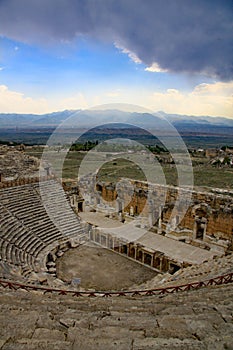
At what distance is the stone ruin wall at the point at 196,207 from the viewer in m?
15.2

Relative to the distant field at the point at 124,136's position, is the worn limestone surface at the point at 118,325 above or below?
above

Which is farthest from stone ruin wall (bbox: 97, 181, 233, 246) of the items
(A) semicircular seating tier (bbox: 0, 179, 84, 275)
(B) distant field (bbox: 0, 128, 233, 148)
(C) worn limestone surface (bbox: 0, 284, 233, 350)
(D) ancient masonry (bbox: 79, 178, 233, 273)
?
(B) distant field (bbox: 0, 128, 233, 148)

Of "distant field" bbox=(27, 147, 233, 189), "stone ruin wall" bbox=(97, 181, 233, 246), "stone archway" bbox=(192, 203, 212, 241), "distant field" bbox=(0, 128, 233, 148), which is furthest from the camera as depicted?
"distant field" bbox=(0, 128, 233, 148)

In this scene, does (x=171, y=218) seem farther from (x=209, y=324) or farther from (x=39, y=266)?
(x=209, y=324)

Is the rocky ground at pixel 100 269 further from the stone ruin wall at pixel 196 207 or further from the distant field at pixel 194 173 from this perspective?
the distant field at pixel 194 173

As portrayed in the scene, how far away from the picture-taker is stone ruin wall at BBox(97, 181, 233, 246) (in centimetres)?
1517

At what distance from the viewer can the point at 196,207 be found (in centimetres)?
1619

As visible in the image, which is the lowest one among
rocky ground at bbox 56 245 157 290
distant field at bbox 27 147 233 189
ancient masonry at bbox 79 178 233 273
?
distant field at bbox 27 147 233 189

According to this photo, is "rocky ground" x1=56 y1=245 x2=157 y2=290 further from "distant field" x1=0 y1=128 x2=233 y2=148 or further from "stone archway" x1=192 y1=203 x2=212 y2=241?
"distant field" x1=0 y1=128 x2=233 y2=148

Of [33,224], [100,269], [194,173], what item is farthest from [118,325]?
[194,173]

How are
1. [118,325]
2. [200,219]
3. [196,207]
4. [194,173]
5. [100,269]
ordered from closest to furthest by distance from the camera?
[118,325], [100,269], [200,219], [196,207], [194,173]

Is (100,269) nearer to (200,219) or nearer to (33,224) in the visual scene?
(33,224)

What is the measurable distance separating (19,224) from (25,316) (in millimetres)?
10875

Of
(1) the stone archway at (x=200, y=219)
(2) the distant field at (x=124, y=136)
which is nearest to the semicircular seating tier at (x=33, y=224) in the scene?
(1) the stone archway at (x=200, y=219)
